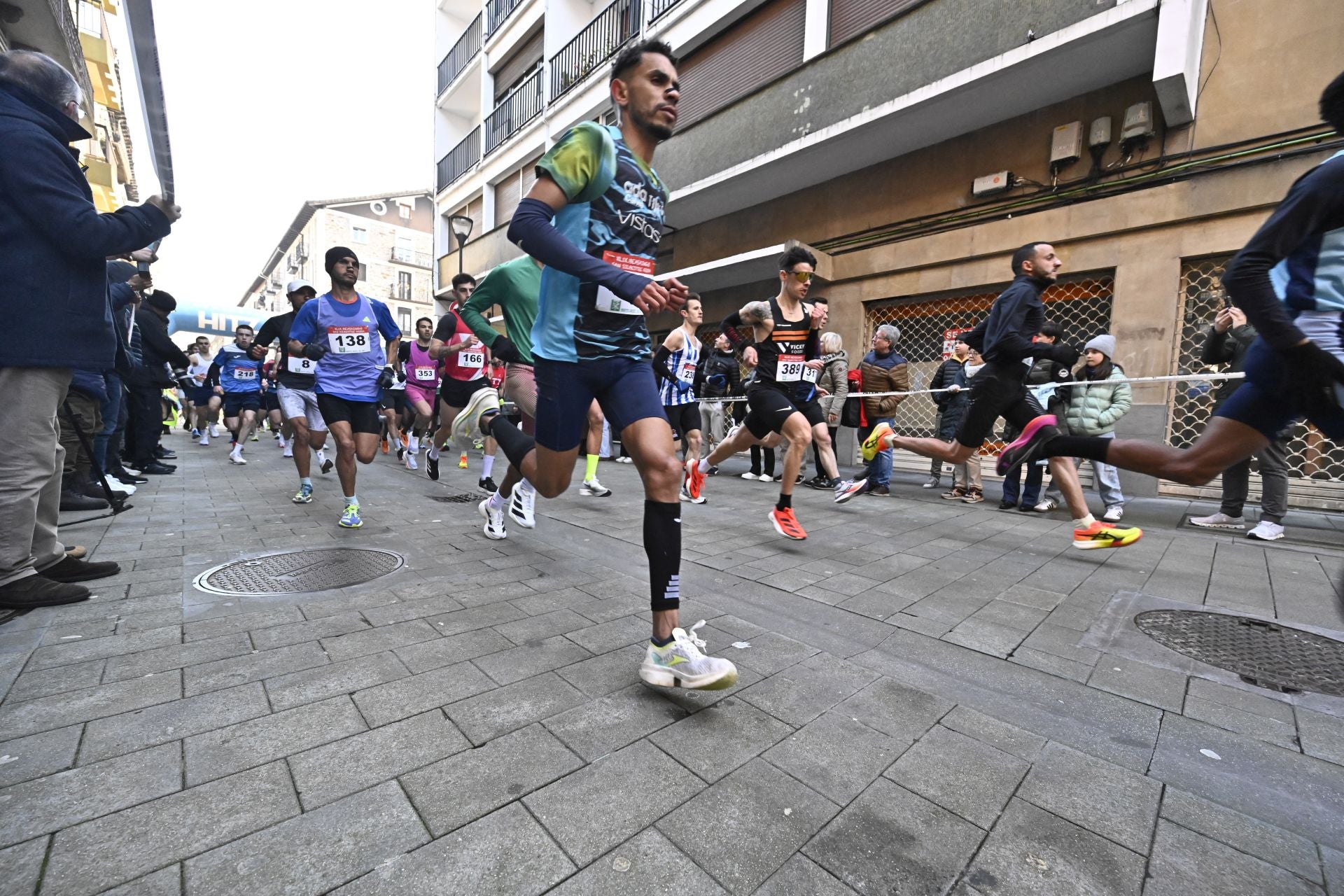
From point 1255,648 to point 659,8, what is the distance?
16.0m

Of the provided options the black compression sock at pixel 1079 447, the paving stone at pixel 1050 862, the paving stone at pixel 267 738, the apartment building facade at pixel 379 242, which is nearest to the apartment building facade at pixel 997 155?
the black compression sock at pixel 1079 447

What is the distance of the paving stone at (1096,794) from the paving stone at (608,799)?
0.94 m

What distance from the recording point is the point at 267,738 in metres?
1.74

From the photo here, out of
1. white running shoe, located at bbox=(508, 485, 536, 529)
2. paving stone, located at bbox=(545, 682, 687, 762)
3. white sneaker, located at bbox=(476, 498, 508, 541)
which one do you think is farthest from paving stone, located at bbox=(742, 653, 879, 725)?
white sneaker, located at bbox=(476, 498, 508, 541)

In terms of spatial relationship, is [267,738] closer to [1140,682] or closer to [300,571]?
[300,571]

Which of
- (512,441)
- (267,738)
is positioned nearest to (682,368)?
(512,441)

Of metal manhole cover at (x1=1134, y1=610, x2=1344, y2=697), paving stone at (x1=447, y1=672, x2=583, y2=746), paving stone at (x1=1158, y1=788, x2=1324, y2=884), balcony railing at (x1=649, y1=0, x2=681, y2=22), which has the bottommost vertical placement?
metal manhole cover at (x1=1134, y1=610, x2=1344, y2=697)

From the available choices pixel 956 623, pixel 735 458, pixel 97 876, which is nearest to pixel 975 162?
pixel 735 458

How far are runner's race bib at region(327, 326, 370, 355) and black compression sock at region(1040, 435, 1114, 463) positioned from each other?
5.07 metres

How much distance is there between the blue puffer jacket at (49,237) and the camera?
2.60 metres

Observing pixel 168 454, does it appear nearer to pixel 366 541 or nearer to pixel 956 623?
pixel 366 541

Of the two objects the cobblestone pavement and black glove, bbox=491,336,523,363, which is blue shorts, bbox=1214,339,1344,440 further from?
black glove, bbox=491,336,523,363

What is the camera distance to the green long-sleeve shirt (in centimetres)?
474

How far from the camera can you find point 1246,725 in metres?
2.01
